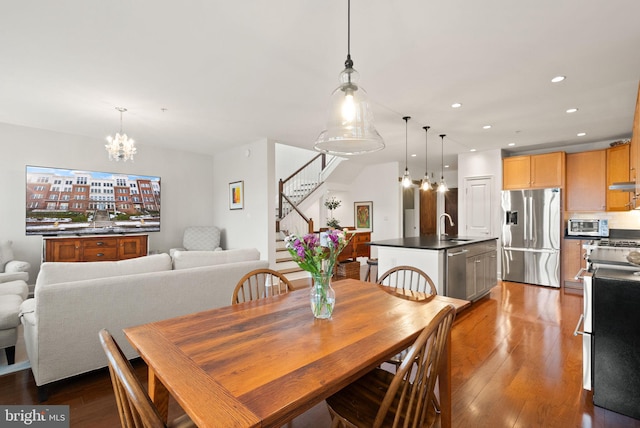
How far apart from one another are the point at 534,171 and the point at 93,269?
6.51m

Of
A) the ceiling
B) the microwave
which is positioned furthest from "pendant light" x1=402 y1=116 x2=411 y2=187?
the microwave

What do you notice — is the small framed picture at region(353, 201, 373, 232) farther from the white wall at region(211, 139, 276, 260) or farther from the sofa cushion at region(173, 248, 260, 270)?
the sofa cushion at region(173, 248, 260, 270)

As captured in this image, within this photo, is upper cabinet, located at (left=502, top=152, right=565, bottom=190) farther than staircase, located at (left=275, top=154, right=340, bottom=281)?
No

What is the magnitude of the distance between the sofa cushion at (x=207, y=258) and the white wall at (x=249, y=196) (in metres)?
2.03

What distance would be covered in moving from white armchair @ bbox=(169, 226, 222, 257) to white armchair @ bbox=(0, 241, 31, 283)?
7.47ft

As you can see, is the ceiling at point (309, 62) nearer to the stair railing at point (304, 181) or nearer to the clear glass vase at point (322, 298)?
the clear glass vase at point (322, 298)

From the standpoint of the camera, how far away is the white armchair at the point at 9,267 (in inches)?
132

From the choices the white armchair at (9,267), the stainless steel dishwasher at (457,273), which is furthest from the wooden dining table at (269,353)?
the white armchair at (9,267)

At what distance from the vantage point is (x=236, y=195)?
5.84 m

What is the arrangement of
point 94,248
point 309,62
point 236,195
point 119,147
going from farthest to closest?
point 236,195, point 94,248, point 119,147, point 309,62

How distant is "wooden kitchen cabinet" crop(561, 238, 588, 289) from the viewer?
495cm

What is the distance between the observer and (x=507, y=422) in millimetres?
1793

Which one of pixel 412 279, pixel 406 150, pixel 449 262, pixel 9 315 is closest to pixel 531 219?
pixel 406 150

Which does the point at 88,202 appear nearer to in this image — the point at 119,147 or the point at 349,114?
the point at 119,147
